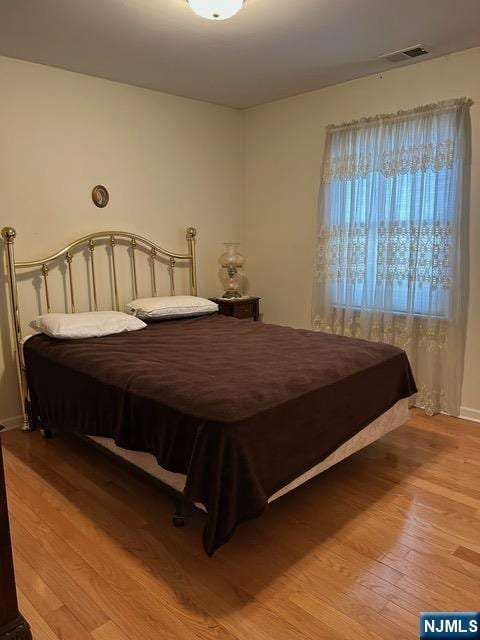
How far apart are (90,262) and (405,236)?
241cm

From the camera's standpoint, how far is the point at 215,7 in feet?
7.41

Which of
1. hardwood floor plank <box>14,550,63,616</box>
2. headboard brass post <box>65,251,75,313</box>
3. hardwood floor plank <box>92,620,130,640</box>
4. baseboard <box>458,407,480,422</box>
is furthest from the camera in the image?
headboard brass post <box>65,251,75,313</box>

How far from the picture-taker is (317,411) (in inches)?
85.4

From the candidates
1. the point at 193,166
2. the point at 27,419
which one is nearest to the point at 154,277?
the point at 193,166

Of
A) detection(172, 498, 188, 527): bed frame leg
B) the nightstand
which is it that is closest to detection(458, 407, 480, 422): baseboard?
the nightstand

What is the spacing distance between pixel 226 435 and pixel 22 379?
6.65 ft

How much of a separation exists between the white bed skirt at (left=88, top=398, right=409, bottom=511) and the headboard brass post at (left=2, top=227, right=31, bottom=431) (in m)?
0.91

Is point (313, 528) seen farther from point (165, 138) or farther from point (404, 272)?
point (165, 138)

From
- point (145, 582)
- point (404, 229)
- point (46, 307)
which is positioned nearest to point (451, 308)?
point (404, 229)

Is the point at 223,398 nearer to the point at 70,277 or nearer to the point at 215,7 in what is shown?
the point at 215,7

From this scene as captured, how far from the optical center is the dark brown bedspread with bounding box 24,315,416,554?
5.90ft

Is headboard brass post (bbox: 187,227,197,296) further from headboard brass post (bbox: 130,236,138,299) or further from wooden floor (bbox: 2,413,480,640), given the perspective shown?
wooden floor (bbox: 2,413,480,640)

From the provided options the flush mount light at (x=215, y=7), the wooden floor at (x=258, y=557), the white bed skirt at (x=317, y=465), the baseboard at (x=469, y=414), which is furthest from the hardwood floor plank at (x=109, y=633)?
the baseboard at (x=469, y=414)

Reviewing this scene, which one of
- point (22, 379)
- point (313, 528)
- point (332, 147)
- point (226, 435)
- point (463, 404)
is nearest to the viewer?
point (226, 435)
